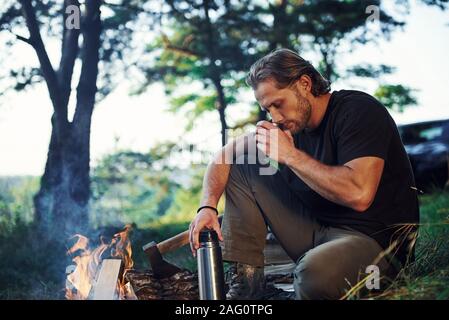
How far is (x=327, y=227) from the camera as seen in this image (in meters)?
2.54

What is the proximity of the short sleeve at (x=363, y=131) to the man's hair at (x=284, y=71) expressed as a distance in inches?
10.5

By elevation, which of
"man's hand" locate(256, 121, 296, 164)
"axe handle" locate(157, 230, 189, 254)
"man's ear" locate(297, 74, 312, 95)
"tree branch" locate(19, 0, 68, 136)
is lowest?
"axe handle" locate(157, 230, 189, 254)

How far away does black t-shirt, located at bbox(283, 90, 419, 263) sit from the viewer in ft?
7.40

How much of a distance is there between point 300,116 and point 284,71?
0.22 m

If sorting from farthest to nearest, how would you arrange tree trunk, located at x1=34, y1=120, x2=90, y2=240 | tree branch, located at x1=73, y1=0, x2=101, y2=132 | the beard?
tree branch, located at x1=73, y1=0, x2=101, y2=132, tree trunk, located at x1=34, y1=120, x2=90, y2=240, the beard

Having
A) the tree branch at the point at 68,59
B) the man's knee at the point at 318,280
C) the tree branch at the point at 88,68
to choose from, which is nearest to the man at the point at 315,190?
the man's knee at the point at 318,280

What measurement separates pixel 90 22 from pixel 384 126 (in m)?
4.39

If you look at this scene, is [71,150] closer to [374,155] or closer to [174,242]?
[174,242]

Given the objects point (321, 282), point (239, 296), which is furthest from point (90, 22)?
point (321, 282)

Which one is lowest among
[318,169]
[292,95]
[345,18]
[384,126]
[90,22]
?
[318,169]

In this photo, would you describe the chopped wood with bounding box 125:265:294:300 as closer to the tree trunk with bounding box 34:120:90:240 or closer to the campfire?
the campfire

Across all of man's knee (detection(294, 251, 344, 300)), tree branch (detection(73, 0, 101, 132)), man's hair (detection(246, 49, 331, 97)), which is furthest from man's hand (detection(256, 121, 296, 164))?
tree branch (detection(73, 0, 101, 132))

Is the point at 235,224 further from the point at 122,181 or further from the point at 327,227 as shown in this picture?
the point at 122,181

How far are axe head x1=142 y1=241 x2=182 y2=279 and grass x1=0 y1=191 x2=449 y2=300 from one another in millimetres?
988
